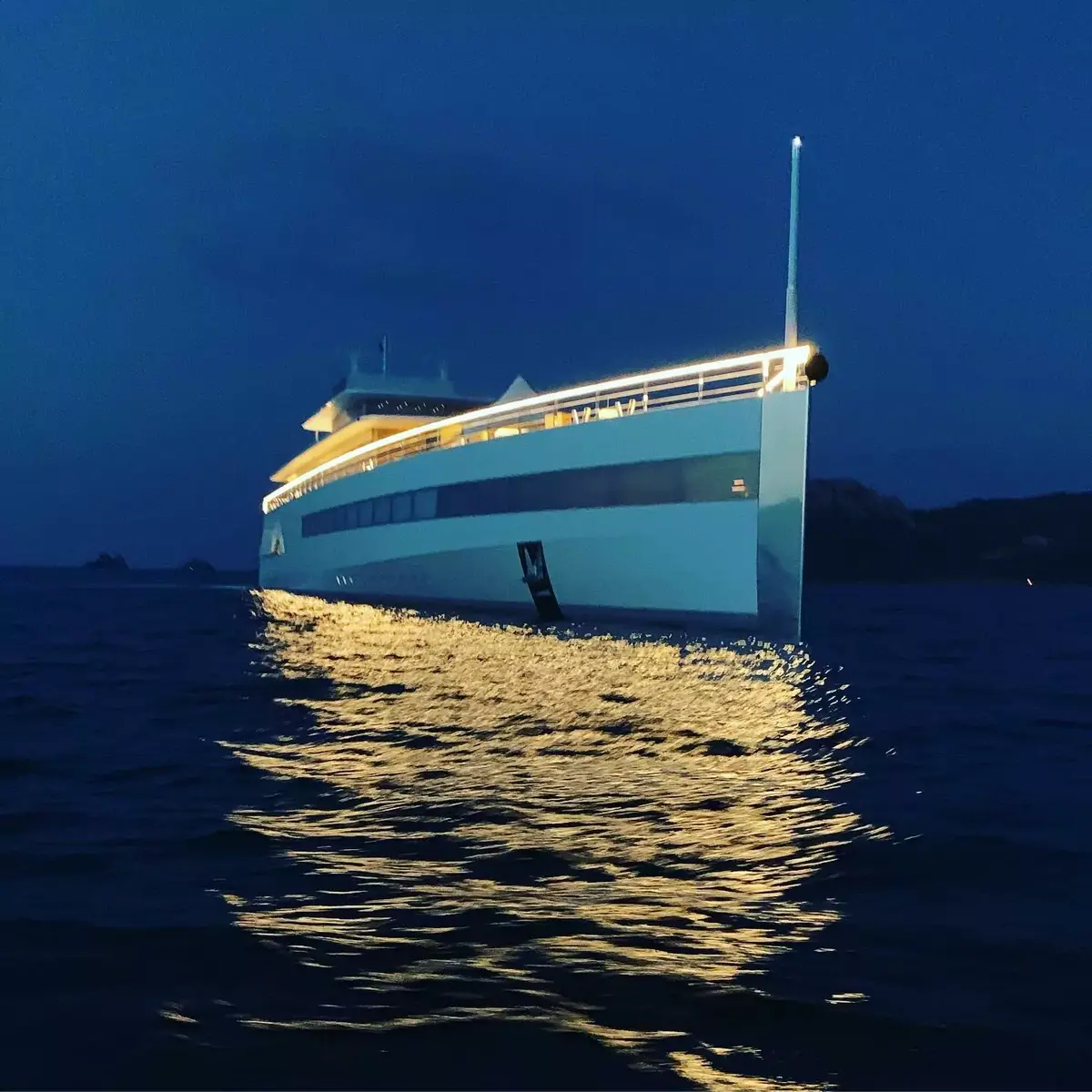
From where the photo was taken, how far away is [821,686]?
13.2 meters

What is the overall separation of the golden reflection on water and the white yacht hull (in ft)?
22.9

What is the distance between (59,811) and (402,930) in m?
3.39

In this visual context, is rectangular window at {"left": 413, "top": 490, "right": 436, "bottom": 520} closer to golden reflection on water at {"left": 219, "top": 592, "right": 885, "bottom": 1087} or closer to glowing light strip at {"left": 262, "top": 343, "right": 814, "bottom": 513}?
glowing light strip at {"left": 262, "top": 343, "right": 814, "bottom": 513}

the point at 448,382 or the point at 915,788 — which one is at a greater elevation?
the point at 448,382

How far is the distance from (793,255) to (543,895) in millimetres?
17893

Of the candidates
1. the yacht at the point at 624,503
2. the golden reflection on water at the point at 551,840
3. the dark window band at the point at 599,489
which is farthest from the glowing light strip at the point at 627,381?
the golden reflection on water at the point at 551,840

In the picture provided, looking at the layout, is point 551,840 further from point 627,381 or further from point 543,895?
point 627,381

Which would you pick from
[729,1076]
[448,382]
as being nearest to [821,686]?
[729,1076]

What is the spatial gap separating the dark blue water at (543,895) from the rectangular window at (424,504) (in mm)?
16204

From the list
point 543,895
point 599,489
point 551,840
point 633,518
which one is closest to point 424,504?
point 599,489

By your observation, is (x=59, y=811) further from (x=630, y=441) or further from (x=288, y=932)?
(x=630, y=441)

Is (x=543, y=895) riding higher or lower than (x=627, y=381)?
lower

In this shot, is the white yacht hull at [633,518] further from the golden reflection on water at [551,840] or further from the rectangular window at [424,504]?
the golden reflection on water at [551,840]

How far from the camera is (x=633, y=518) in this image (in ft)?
66.4
